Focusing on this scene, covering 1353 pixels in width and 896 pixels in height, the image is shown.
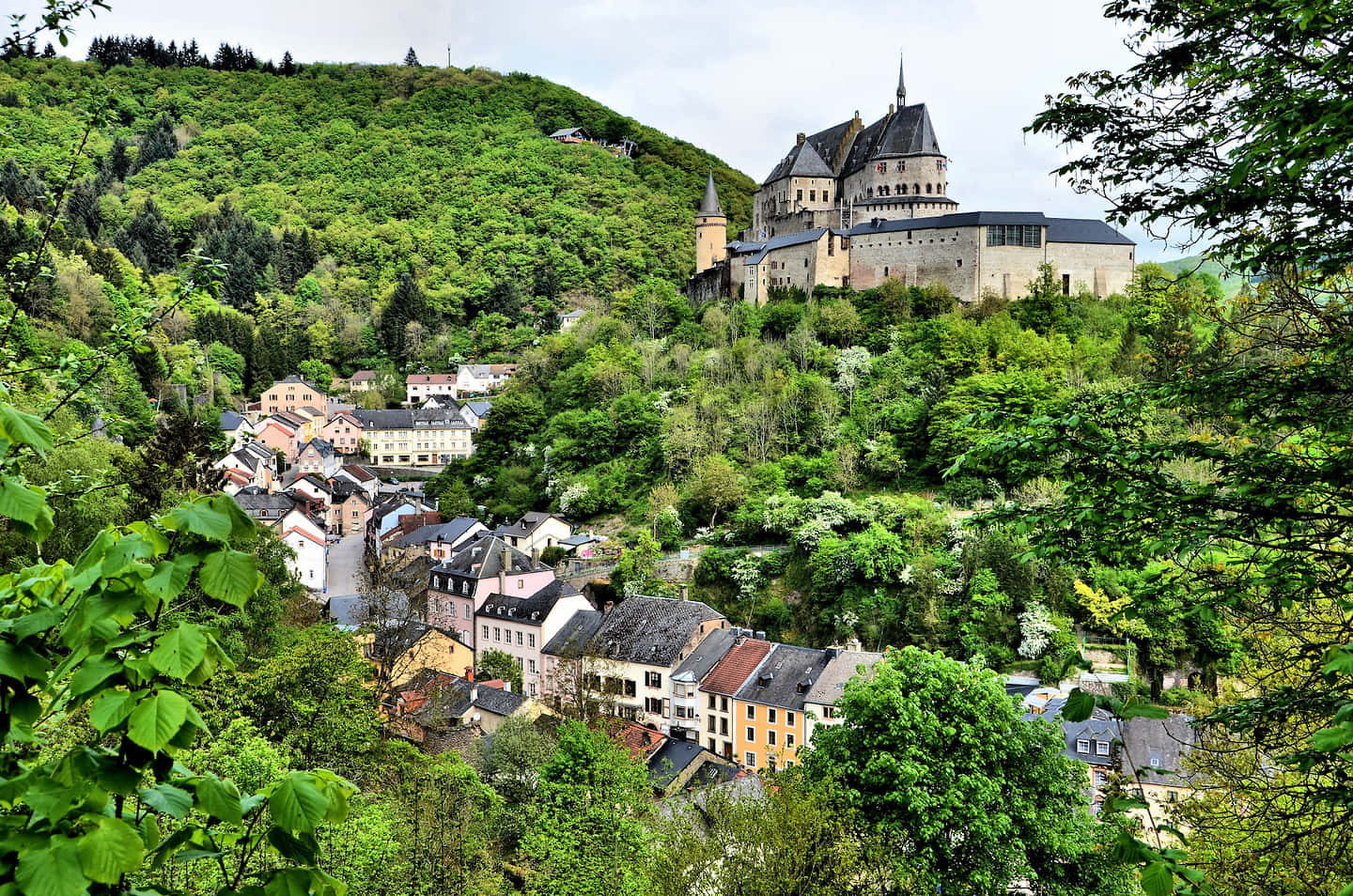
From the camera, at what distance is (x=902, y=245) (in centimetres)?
5394

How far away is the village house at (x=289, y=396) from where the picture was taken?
77188mm

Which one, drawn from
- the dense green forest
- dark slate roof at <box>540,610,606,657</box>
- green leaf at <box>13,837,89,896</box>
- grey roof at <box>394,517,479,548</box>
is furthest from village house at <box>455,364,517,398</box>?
green leaf at <box>13,837,89,896</box>

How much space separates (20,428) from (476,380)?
84.0 metres

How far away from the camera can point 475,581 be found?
1511 inches

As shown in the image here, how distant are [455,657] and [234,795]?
33.8 m

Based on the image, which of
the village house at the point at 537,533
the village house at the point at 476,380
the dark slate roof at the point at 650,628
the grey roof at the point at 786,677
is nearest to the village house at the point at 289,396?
the village house at the point at 476,380

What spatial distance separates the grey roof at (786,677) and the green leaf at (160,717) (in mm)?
26433

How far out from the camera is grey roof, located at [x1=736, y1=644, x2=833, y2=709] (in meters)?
27.9

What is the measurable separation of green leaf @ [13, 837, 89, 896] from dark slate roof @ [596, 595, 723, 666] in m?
29.7

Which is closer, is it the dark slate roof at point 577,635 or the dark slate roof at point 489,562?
the dark slate roof at point 577,635

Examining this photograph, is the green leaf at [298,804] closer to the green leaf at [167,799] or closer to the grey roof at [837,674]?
the green leaf at [167,799]

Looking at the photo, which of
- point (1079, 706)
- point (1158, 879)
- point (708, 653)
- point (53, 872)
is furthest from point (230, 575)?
point (708, 653)

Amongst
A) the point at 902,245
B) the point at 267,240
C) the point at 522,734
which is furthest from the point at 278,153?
the point at 522,734

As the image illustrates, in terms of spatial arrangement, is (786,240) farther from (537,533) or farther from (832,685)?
(832,685)
